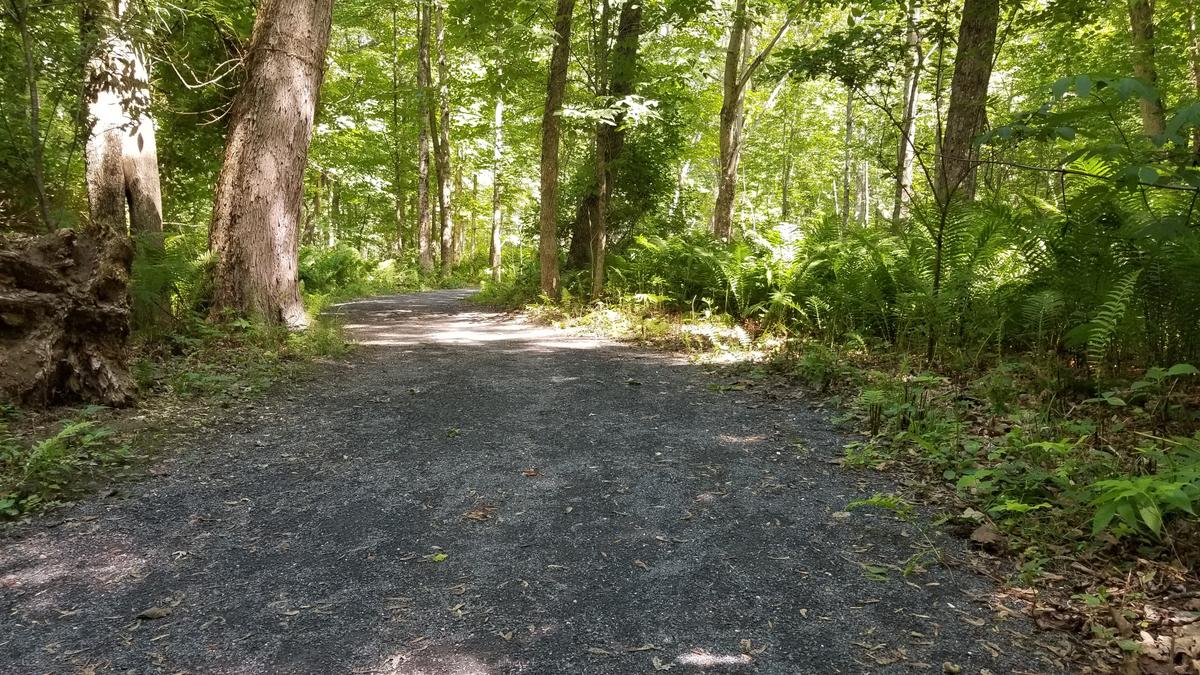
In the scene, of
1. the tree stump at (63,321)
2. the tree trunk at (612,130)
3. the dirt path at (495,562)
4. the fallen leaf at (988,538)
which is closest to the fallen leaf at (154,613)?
the dirt path at (495,562)

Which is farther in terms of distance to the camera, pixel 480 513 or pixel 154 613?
pixel 480 513

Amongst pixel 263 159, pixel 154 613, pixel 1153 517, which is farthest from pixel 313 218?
pixel 1153 517

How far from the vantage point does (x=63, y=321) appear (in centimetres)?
430

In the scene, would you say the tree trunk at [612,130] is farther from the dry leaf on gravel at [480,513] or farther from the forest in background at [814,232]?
the dry leaf on gravel at [480,513]

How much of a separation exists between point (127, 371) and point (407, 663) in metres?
4.14

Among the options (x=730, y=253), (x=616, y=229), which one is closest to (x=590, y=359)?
(x=730, y=253)

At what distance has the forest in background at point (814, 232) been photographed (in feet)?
10.7

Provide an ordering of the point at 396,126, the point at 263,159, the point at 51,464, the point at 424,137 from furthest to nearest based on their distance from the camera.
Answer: the point at 396,126 < the point at 424,137 < the point at 263,159 < the point at 51,464

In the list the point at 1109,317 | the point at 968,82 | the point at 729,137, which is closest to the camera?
the point at 1109,317

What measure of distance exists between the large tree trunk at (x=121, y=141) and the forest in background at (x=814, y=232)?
3 cm

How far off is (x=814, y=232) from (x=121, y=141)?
8623 millimetres

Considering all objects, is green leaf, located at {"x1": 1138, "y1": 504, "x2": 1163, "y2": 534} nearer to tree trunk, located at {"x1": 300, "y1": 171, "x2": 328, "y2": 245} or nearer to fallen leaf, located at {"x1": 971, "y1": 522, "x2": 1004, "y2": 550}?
fallen leaf, located at {"x1": 971, "y1": 522, "x2": 1004, "y2": 550}

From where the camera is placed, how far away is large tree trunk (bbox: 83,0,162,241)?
6695mm

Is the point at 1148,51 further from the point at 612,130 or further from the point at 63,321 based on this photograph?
the point at 63,321
